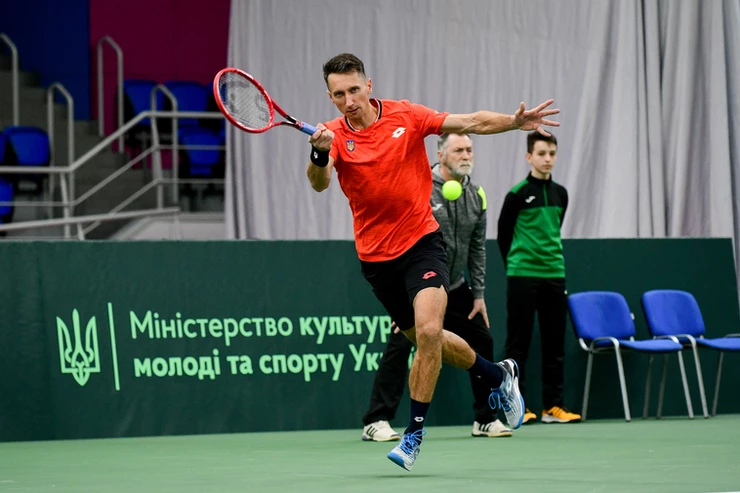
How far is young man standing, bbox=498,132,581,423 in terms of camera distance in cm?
855

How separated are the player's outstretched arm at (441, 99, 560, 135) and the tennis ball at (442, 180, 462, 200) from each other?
1633mm

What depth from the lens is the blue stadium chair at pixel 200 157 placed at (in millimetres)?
14023

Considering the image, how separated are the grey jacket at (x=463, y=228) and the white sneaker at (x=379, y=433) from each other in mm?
970

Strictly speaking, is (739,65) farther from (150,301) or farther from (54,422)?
(54,422)

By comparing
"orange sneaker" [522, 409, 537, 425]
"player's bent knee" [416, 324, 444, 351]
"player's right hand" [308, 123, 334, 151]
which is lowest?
"orange sneaker" [522, 409, 537, 425]

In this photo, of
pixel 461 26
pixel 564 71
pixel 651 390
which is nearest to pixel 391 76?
pixel 461 26

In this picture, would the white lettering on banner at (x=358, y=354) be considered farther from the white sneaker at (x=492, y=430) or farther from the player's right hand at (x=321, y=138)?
the player's right hand at (x=321, y=138)

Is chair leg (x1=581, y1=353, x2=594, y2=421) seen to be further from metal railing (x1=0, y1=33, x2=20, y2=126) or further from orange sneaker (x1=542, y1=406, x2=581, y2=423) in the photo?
metal railing (x1=0, y1=33, x2=20, y2=126)

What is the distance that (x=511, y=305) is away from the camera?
28.2 ft

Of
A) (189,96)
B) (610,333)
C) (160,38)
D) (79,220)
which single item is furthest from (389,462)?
(160,38)

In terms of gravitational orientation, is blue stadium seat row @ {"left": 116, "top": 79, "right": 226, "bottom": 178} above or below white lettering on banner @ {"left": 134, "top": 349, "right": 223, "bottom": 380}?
above

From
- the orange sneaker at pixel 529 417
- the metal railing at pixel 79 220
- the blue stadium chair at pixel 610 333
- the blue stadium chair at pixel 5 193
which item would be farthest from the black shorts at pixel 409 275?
the blue stadium chair at pixel 5 193

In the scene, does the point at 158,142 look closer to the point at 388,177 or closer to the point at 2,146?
the point at 2,146

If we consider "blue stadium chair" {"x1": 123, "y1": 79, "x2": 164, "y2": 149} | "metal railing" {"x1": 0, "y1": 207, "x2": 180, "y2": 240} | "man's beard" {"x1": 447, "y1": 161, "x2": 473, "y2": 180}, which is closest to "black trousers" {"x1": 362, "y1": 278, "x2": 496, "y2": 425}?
"man's beard" {"x1": 447, "y1": 161, "x2": 473, "y2": 180}
